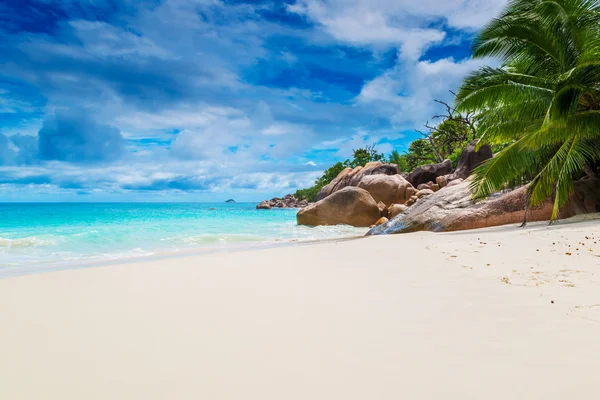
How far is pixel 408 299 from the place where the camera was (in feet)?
10.7

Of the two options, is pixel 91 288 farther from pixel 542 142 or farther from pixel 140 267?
pixel 542 142

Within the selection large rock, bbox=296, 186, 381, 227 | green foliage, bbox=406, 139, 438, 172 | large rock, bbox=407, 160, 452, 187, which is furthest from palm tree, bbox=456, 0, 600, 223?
green foliage, bbox=406, 139, 438, 172

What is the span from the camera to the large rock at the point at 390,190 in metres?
21.9

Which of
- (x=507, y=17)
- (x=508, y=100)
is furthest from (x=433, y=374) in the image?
(x=507, y=17)

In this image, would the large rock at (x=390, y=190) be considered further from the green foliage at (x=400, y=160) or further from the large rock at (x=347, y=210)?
the green foliage at (x=400, y=160)

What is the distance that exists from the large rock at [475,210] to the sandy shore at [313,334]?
5.84m

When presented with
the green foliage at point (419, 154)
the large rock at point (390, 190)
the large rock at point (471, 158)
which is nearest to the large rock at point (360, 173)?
the large rock at point (390, 190)

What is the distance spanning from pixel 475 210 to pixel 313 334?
31.2 ft

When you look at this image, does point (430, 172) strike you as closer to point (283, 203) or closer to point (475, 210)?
point (475, 210)

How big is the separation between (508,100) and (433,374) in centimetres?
965

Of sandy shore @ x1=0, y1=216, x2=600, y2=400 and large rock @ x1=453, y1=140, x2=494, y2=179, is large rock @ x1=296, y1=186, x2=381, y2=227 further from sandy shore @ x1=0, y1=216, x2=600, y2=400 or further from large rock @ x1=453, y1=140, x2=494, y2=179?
sandy shore @ x1=0, y1=216, x2=600, y2=400

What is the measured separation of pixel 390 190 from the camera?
22.1 meters

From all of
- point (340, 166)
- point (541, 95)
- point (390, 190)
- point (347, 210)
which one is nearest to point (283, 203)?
point (340, 166)

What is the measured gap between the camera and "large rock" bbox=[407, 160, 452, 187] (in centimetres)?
2661
